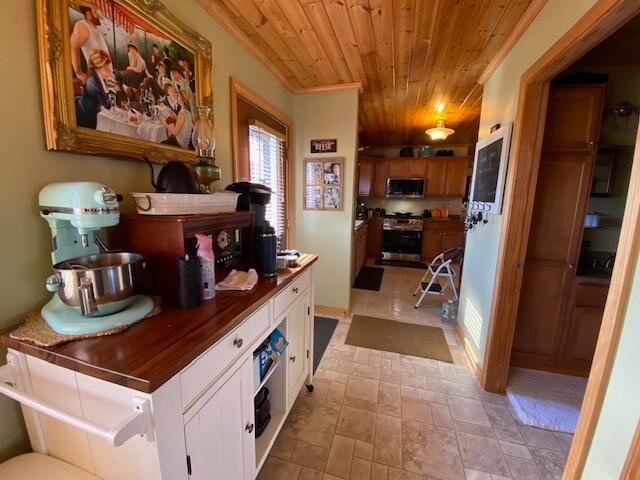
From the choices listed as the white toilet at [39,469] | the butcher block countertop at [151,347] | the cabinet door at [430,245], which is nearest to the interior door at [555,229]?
the butcher block countertop at [151,347]

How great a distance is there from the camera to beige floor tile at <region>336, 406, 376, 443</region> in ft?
5.17

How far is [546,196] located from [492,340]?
3.61 ft

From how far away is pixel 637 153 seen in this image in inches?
32.9

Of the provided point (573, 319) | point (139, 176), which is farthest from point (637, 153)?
point (139, 176)

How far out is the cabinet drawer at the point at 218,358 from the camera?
75 cm

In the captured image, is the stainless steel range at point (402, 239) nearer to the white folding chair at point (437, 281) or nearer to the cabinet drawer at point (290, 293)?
the white folding chair at point (437, 281)

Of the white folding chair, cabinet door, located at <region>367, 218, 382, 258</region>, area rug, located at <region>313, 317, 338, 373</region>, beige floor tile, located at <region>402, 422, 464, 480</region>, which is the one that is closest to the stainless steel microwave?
cabinet door, located at <region>367, 218, 382, 258</region>

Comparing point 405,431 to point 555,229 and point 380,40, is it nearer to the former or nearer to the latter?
point 555,229

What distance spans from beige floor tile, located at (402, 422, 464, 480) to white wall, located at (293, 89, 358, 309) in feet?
5.15

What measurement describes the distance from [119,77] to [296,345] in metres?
1.54

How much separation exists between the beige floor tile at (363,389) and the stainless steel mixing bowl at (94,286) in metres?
1.61

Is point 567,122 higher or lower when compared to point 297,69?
lower

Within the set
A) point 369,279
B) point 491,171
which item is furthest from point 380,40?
point 369,279

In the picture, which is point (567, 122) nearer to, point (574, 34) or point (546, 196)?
point (546, 196)
